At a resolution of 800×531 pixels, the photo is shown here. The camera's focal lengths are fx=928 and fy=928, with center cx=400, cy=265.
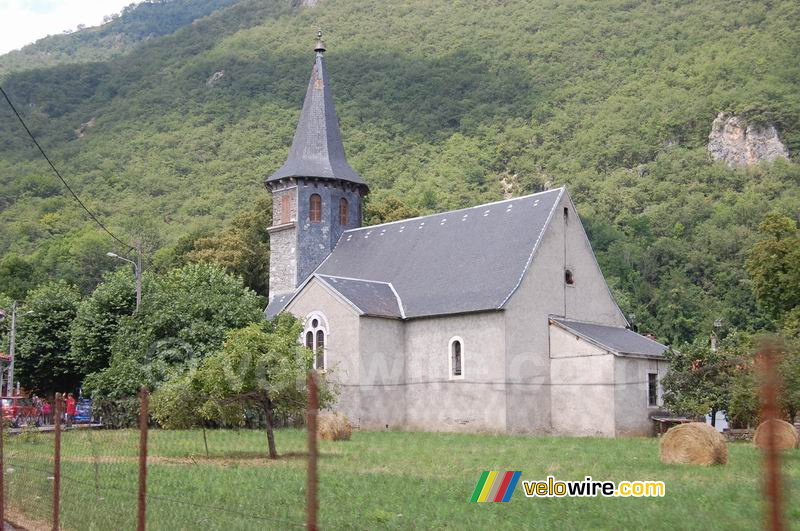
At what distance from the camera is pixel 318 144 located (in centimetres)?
4641

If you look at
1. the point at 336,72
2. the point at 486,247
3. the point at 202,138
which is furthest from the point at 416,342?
the point at 336,72

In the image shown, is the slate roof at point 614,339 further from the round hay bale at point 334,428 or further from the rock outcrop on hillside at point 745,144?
the rock outcrop on hillside at point 745,144

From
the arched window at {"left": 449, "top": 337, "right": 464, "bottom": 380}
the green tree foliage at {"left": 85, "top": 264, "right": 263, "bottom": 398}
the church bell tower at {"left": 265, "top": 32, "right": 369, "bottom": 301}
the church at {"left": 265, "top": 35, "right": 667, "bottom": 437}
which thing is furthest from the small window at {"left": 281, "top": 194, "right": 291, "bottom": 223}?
the arched window at {"left": 449, "top": 337, "right": 464, "bottom": 380}

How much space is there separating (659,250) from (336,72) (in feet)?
210

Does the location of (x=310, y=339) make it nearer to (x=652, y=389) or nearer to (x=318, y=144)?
Answer: (x=652, y=389)

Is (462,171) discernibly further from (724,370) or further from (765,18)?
(724,370)

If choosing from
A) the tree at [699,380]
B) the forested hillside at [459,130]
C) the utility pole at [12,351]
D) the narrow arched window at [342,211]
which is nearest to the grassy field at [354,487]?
the tree at [699,380]

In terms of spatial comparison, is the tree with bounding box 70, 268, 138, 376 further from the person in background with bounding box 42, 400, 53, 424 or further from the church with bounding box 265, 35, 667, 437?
the church with bounding box 265, 35, 667, 437

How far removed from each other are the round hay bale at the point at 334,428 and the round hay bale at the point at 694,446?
10811mm

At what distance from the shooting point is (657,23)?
420 ft

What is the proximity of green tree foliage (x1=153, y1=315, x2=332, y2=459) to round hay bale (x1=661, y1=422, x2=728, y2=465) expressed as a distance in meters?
8.37

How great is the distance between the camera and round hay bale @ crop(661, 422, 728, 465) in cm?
1806

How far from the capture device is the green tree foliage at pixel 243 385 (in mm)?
21141

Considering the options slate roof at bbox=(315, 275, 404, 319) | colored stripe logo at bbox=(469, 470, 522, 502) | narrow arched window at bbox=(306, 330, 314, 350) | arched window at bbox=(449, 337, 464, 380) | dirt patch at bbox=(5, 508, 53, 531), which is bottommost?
dirt patch at bbox=(5, 508, 53, 531)
